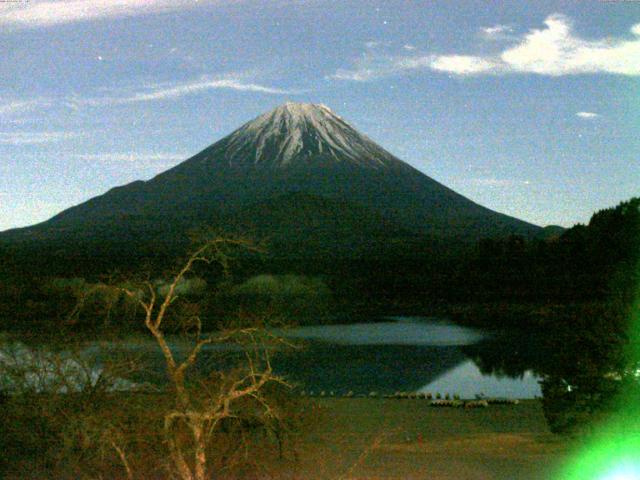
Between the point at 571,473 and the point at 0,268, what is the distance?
4089 centimetres

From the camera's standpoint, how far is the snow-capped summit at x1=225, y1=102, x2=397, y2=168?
9000 centimetres

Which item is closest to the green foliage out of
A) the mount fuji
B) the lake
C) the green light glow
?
the lake

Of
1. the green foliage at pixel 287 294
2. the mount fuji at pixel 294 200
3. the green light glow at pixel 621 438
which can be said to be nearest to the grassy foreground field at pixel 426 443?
the green light glow at pixel 621 438

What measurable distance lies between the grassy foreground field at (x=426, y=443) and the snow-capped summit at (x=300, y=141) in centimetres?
7506

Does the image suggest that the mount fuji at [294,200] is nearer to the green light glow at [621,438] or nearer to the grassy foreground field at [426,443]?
the grassy foreground field at [426,443]

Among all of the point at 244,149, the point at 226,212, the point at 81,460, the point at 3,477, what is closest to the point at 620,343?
the point at 81,460

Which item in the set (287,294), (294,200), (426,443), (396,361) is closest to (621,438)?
(426,443)

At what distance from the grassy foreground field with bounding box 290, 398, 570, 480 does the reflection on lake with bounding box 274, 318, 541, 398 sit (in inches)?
72.4

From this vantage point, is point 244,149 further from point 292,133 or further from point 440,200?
point 440,200

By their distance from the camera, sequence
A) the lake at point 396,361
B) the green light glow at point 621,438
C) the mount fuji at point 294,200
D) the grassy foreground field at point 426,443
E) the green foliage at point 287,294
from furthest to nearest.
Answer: the mount fuji at point 294,200 < the green foliage at point 287,294 < the lake at point 396,361 < the grassy foreground field at point 426,443 < the green light glow at point 621,438

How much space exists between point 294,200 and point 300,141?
14174 millimetres

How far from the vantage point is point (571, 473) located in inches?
334

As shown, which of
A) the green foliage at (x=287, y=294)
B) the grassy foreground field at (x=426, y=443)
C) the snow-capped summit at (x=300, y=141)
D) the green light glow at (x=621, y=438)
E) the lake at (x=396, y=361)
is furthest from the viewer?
the snow-capped summit at (x=300, y=141)

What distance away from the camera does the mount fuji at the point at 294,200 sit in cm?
7212
